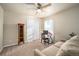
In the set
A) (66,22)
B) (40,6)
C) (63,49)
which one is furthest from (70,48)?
(40,6)

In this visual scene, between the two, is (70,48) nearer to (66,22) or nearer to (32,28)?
(66,22)

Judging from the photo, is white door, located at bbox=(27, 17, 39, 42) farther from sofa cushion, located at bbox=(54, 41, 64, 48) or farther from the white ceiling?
sofa cushion, located at bbox=(54, 41, 64, 48)

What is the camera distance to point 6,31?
83.0 inches

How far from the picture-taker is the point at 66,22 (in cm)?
215

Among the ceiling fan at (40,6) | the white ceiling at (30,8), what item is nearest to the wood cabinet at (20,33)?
the white ceiling at (30,8)

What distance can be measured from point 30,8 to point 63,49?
2.97 feet

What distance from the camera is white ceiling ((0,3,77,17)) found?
2.09m

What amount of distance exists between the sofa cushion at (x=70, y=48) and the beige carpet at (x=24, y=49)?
307 mm

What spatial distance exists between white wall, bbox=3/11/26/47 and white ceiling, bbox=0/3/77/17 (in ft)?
0.25

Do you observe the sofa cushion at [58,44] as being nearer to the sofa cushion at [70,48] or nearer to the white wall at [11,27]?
Result: the sofa cushion at [70,48]

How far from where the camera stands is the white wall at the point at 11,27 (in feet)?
6.87

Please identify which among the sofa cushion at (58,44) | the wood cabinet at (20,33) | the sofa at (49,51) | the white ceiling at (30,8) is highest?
the white ceiling at (30,8)

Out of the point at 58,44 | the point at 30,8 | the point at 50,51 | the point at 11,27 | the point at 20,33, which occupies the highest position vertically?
the point at 30,8

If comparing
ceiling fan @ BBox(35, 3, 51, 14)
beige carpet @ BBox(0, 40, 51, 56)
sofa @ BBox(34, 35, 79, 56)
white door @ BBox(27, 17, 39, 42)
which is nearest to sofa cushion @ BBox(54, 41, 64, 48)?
sofa @ BBox(34, 35, 79, 56)
